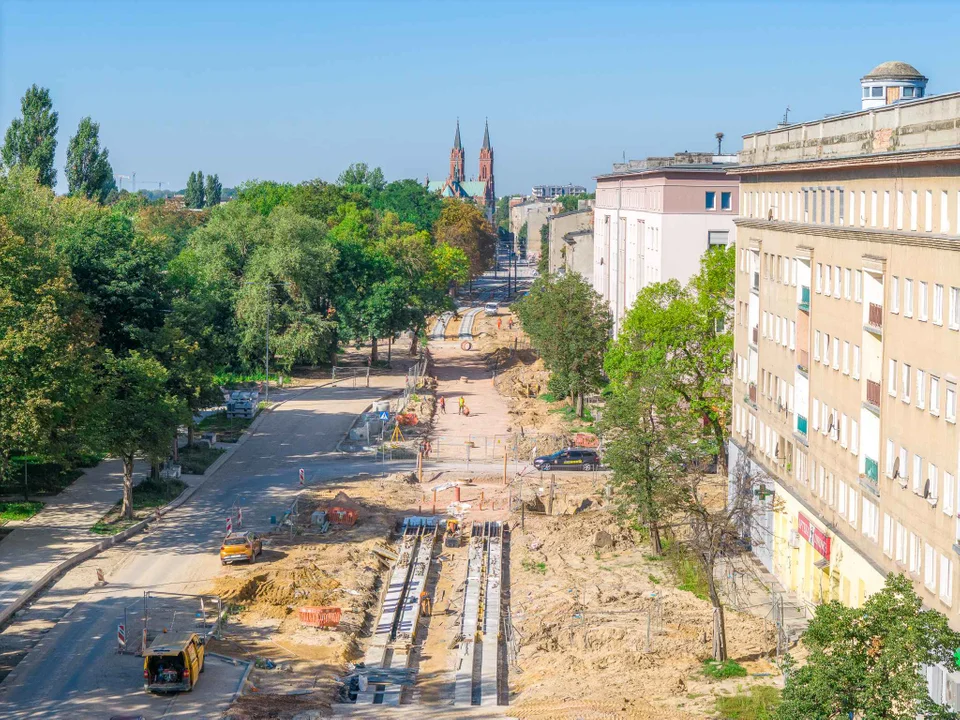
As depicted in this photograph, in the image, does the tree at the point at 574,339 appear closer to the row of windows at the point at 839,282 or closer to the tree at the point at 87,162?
the row of windows at the point at 839,282

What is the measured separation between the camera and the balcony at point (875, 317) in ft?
104

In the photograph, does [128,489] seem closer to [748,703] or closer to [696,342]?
[696,342]

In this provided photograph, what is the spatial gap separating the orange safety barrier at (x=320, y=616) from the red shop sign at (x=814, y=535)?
14459 millimetres

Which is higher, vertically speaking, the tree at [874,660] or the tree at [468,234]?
the tree at [468,234]

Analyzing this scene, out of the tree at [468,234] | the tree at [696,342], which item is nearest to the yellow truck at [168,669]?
the tree at [696,342]

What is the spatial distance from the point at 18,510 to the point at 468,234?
127 meters

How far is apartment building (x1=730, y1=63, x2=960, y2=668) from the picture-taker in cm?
2730

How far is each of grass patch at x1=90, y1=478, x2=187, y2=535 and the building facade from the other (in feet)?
198

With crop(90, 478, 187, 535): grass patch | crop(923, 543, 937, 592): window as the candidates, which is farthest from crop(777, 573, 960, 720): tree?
crop(90, 478, 187, 535): grass patch

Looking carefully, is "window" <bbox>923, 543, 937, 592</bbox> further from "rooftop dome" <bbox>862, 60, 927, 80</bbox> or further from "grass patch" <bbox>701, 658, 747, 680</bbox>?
"rooftop dome" <bbox>862, 60, 927, 80</bbox>

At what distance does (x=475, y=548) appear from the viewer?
45969 mm

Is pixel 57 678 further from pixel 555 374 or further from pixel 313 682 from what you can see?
pixel 555 374

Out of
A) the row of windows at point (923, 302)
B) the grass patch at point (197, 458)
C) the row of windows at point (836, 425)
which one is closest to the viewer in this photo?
the row of windows at point (923, 302)

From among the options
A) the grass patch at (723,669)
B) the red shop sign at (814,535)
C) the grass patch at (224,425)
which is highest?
the red shop sign at (814,535)
